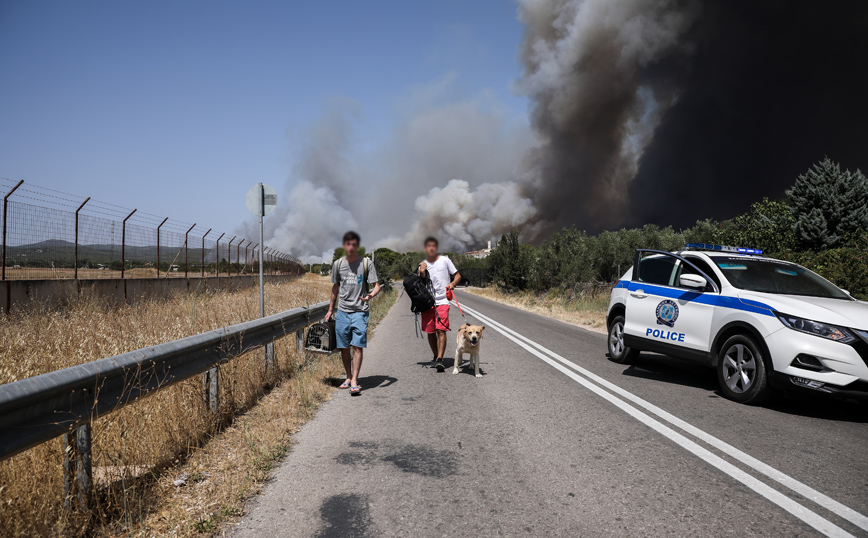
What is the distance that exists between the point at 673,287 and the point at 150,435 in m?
6.25

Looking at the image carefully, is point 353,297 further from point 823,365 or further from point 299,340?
point 823,365

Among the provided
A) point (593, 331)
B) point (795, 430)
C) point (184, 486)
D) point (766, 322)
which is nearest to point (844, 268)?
point (593, 331)

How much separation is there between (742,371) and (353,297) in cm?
446

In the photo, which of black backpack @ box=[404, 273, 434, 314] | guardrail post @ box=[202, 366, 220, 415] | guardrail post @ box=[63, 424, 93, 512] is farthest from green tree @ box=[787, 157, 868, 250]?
guardrail post @ box=[63, 424, 93, 512]

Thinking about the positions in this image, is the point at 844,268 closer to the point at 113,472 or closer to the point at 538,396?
the point at 538,396

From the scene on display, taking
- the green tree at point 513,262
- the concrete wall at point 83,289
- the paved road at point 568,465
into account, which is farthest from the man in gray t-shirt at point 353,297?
the green tree at point 513,262

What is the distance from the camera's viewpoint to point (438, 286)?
7477 mm

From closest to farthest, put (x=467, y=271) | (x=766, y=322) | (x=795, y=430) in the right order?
(x=795, y=430) < (x=766, y=322) < (x=467, y=271)

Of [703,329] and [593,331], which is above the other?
[703,329]

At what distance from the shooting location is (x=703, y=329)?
6.14 m

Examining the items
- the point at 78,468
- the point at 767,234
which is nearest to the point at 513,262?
the point at 767,234

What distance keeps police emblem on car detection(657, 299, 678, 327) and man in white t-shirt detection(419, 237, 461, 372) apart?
278 centimetres

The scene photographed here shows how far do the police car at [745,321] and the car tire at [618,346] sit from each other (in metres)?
0.02

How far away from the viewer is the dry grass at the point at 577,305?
16.2 meters
